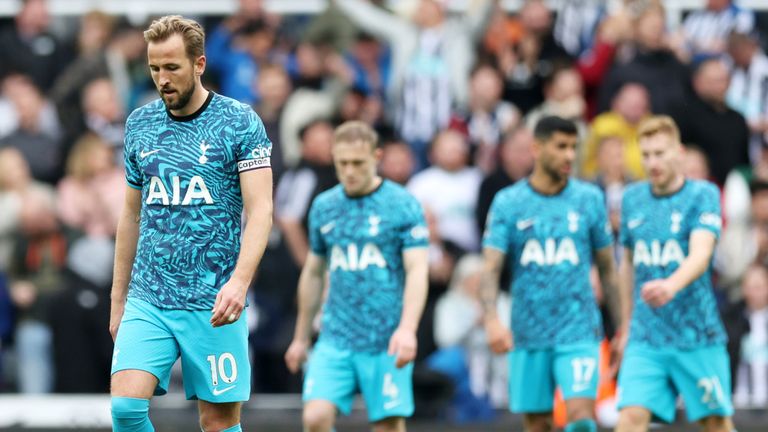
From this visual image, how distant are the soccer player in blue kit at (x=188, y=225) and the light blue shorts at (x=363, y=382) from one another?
2163 millimetres

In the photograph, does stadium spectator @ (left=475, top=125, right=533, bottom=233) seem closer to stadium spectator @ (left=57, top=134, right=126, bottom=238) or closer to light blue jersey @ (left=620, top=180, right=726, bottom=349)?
stadium spectator @ (left=57, top=134, right=126, bottom=238)

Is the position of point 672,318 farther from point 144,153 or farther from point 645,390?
point 144,153

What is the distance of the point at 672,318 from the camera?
10.1 meters

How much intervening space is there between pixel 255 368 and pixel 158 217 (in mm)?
6710

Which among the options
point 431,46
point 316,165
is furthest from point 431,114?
point 316,165

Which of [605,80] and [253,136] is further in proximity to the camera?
[605,80]

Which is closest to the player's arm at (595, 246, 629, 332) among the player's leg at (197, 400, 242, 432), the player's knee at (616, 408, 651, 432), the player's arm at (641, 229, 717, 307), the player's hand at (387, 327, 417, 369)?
the player's arm at (641, 229, 717, 307)

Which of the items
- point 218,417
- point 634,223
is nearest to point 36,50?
point 634,223

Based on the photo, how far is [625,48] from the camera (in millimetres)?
15227

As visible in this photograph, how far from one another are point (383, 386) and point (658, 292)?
1.91 metres

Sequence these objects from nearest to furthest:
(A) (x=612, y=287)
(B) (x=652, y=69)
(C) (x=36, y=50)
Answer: (A) (x=612, y=287) < (B) (x=652, y=69) < (C) (x=36, y=50)

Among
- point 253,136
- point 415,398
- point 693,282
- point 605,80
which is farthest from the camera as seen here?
point 605,80

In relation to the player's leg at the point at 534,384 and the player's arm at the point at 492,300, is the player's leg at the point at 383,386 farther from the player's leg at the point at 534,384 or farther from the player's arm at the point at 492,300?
the player's leg at the point at 534,384

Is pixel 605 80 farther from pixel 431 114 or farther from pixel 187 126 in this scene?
pixel 187 126
